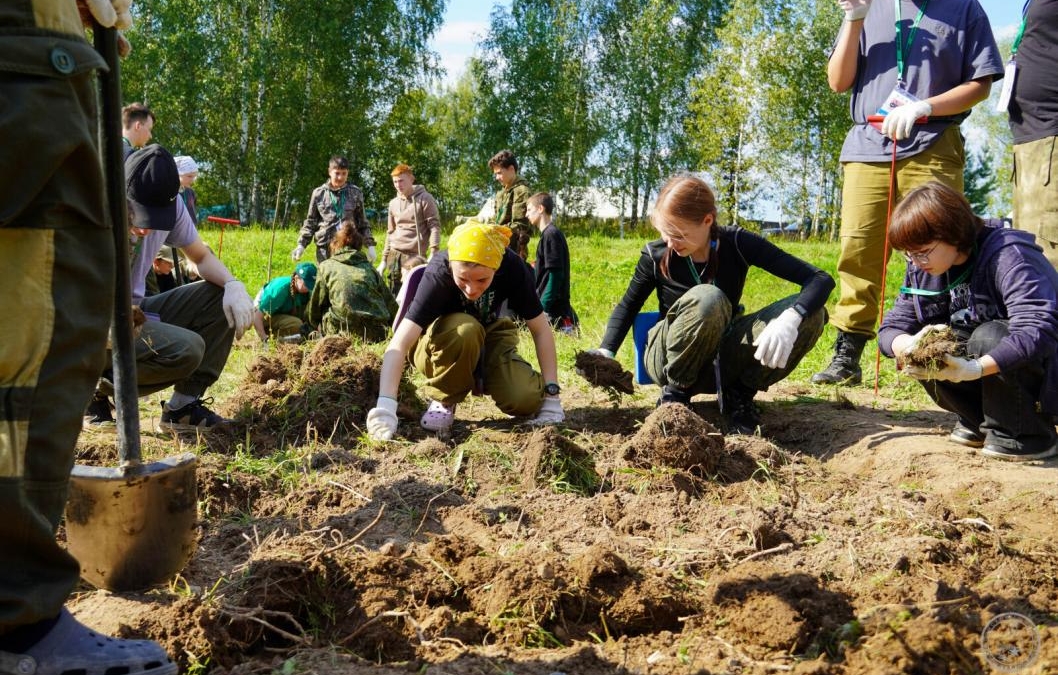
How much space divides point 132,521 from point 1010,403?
2.91m

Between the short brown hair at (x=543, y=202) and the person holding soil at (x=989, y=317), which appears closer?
the person holding soil at (x=989, y=317)

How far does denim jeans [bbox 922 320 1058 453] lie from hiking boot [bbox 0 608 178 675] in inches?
111

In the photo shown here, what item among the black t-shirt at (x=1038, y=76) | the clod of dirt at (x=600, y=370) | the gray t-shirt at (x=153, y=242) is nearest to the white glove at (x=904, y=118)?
the black t-shirt at (x=1038, y=76)

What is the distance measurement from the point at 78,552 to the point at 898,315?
9.74 feet

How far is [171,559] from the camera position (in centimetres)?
215

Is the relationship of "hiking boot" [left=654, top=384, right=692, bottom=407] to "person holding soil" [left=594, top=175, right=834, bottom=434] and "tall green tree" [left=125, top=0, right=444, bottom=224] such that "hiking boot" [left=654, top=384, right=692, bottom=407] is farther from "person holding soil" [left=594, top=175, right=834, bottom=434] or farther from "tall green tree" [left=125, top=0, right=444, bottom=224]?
"tall green tree" [left=125, top=0, right=444, bottom=224]

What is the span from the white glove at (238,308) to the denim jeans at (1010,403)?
2880 mm

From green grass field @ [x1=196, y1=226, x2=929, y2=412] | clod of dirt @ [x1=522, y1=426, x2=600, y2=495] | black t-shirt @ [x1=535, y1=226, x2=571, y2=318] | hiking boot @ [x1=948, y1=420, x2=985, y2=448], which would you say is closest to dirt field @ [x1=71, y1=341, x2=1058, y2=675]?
clod of dirt @ [x1=522, y1=426, x2=600, y2=495]

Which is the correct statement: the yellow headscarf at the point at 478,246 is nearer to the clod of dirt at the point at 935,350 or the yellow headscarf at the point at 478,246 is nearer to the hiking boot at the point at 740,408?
the hiking boot at the point at 740,408

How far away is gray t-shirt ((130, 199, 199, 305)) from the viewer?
153 inches

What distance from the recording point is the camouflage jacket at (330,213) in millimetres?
9062

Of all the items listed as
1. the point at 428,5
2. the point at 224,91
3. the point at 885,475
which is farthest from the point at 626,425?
the point at 428,5

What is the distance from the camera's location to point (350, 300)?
626 centimetres

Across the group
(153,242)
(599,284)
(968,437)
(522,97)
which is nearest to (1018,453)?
(968,437)
